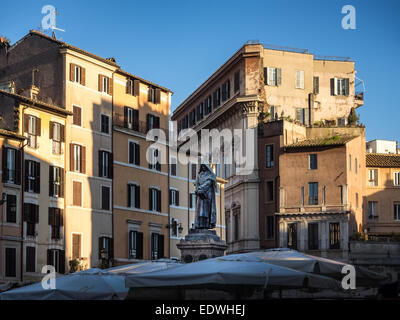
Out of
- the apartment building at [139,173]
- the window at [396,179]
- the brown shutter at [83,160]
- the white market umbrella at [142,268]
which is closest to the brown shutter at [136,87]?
the apartment building at [139,173]

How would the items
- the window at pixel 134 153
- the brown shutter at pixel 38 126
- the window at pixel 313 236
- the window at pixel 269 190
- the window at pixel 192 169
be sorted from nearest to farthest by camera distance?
the brown shutter at pixel 38 126 → the window at pixel 134 153 → the window at pixel 192 169 → the window at pixel 313 236 → the window at pixel 269 190

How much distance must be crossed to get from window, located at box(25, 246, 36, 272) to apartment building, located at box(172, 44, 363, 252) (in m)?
26.8

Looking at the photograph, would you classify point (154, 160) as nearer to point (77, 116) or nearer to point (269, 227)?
point (77, 116)

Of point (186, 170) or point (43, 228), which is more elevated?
point (186, 170)

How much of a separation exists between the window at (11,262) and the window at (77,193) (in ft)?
23.4

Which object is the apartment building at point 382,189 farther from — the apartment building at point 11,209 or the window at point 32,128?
the apartment building at point 11,209

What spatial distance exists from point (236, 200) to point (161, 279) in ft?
187


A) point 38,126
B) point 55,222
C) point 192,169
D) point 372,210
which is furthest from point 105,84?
point 372,210

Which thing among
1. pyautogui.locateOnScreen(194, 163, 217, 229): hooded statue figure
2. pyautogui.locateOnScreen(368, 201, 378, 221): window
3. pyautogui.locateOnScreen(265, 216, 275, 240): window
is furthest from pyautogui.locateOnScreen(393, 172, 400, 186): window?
pyautogui.locateOnScreen(194, 163, 217, 229): hooded statue figure

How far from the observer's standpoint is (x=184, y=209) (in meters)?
67.2

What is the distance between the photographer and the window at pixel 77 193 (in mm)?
56575
